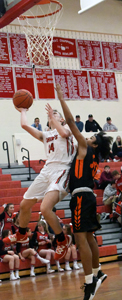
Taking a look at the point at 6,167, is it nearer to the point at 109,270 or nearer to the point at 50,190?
the point at 109,270

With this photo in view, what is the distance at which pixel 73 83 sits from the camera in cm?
1582

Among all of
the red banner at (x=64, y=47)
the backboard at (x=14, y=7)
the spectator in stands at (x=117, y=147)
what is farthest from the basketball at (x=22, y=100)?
the red banner at (x=64, y=47)

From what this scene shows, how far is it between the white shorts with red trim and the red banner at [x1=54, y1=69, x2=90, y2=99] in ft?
35.6

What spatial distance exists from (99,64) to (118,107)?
1.99 meters

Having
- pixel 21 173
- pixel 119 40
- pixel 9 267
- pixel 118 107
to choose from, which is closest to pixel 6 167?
pixel 21 173

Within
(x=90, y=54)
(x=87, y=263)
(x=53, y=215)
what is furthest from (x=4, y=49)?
(x=87, y=263)

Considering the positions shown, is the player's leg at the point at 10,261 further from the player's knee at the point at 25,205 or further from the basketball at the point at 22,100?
the basketball at the point at 22,100

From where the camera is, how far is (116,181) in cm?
1048

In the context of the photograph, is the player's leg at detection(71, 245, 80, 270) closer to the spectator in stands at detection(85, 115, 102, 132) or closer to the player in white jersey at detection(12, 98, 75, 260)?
the player in white jersey at detection(12, 98, 75, 260)

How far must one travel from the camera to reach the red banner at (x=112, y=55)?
16.7m

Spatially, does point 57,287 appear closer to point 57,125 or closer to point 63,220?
point 57,125

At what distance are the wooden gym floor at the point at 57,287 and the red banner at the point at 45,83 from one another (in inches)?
335

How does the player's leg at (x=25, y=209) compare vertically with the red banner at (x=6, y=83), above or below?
below

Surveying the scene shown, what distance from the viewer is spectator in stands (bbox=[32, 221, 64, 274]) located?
26.6 feet
